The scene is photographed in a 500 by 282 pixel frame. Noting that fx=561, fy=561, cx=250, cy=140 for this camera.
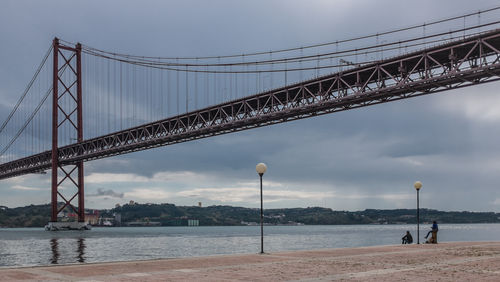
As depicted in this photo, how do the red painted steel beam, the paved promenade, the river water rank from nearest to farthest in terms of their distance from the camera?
the paved promenade → the river water → the red painted steel beam

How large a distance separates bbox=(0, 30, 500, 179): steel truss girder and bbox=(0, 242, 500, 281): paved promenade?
22.7 metres

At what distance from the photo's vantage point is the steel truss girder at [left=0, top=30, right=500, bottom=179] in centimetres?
3838

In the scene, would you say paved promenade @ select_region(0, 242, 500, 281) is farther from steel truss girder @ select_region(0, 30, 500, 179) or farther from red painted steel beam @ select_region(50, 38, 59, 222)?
red painted steel beam @ select_region(50, 38, 59, 222)

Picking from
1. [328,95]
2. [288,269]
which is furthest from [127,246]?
[288,269]

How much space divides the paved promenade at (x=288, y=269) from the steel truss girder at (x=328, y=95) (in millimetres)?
22693

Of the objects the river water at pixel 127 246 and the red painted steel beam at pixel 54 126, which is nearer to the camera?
the river water at pixel 127 246

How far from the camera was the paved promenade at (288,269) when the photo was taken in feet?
43.4

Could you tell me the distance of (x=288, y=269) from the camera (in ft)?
49.3

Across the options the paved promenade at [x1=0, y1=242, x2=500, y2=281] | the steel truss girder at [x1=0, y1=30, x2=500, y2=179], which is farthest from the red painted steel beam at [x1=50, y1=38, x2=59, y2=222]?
the paved promenade at [x1=0, y1=242, x2=500, y2=281]

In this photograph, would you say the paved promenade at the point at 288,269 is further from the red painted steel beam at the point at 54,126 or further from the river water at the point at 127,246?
the red painted steel beam at the point at 54,126

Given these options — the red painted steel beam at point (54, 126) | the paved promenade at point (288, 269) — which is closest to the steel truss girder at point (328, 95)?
the red painted steel beam at point (54, 126)

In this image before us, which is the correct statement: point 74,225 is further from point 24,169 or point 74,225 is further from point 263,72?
point 263,72

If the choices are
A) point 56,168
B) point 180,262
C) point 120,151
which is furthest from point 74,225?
point 180,262

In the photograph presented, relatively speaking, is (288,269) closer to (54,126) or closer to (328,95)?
(328,95)
